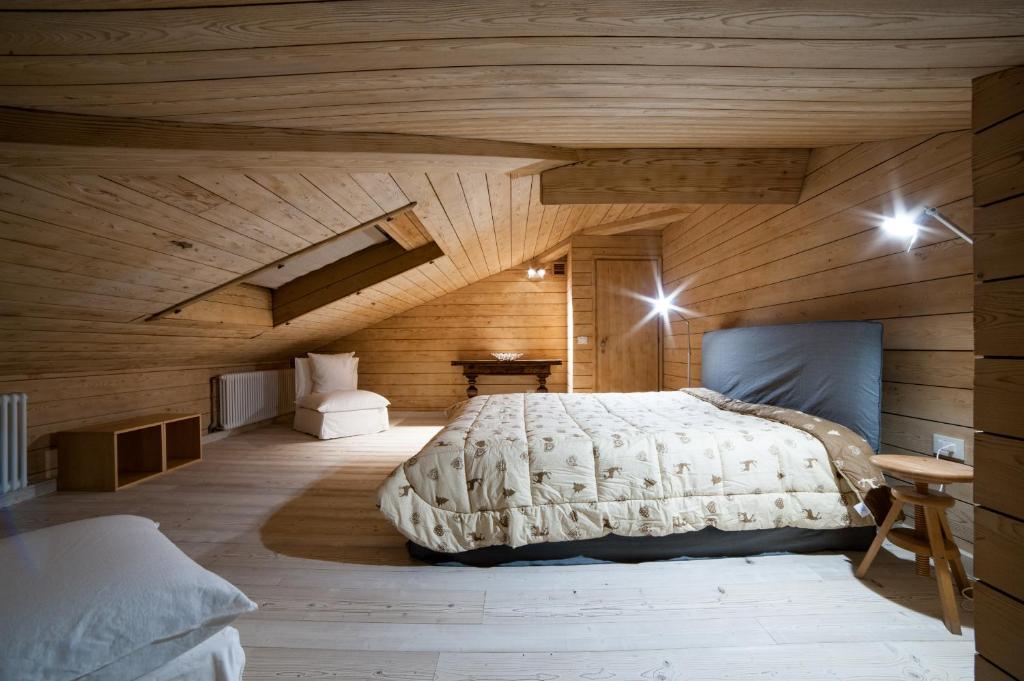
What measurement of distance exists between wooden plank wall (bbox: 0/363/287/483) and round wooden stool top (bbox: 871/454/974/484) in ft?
15.9

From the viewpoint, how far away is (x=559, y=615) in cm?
152

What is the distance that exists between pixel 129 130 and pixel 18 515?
2669 mm

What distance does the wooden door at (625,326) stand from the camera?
4.75m

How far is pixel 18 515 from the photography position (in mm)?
2492

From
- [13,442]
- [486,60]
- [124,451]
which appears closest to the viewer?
[486,60]

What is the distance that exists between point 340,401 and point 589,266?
10.3ft

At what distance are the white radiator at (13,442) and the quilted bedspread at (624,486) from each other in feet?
8.90

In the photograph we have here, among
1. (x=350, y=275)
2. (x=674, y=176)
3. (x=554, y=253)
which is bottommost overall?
(x=350, y=275)

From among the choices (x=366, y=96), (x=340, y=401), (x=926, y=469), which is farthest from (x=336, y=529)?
(x=926, y=469)

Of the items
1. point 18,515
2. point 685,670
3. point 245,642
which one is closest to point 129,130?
point 245,642

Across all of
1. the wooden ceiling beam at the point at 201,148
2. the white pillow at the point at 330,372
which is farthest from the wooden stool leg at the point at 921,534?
the white pillow at the point at 330,372

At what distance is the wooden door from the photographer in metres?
4.75

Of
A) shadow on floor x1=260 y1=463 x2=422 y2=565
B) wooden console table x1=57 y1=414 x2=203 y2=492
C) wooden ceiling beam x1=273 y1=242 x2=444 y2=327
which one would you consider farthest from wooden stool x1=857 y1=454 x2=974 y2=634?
wooden console table x1=57 y1=414 x2=203 y2=492

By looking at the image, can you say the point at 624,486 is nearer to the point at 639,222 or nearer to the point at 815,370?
the point at 815,370
